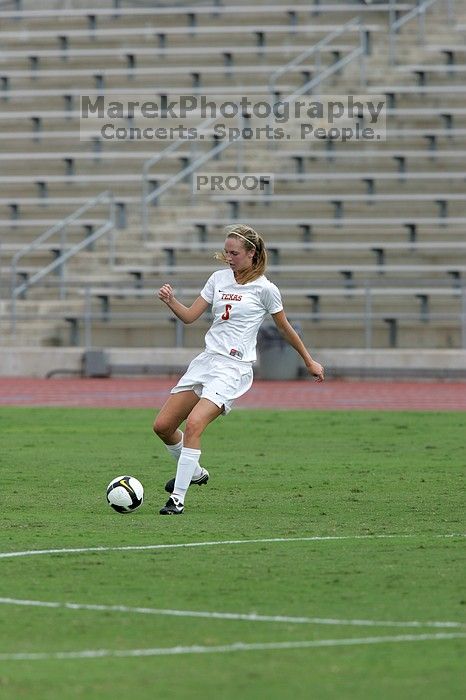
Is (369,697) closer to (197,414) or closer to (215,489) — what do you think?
(197,414)

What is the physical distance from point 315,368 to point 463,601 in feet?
12.2

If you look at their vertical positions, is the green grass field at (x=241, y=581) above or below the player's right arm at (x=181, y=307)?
below

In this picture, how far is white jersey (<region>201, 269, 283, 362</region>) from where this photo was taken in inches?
416

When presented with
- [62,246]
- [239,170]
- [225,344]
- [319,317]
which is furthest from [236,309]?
[239,170]

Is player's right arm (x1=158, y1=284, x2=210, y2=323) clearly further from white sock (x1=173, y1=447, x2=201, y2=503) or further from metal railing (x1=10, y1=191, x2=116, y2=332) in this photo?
metal railing (x1=10, y1=191, x2=116, y2=332)

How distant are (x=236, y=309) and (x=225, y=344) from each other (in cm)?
26

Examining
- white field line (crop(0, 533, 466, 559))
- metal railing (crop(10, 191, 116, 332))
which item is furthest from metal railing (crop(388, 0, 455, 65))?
white field line (crop(0, 533, 466, 559))

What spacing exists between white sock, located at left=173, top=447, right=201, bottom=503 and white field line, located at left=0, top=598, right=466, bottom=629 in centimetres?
331

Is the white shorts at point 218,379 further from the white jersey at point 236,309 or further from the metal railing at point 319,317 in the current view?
the metal railing at point 319,317

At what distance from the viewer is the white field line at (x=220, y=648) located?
5.88 m

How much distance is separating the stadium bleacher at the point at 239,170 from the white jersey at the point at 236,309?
16.3 metres

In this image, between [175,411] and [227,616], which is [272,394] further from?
[227,616]

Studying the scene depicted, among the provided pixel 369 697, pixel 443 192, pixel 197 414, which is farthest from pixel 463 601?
pixel 443 192

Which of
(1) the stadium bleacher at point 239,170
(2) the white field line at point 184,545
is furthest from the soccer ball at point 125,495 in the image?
(1) the stadium bleacher at point 239,170
